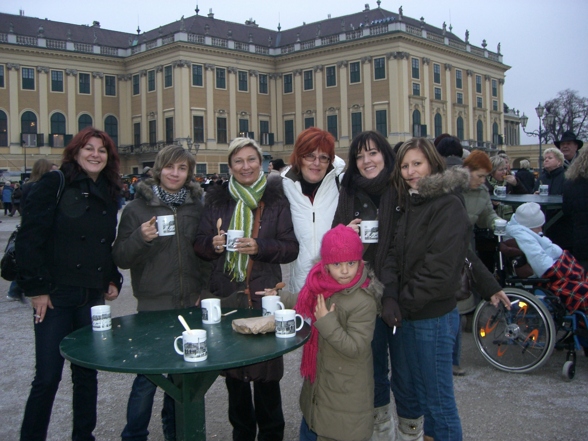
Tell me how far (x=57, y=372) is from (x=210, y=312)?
1056 mm

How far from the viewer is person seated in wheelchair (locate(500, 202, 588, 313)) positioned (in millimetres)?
4906

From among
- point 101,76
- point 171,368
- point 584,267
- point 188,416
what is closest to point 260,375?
point 188,416

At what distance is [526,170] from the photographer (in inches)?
442

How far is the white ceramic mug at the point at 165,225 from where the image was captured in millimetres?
3488

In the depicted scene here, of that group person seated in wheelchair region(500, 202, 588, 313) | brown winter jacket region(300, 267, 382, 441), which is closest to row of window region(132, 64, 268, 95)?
person seated in wheelchair region(500, 202, 588, 313)

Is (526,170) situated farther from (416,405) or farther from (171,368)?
(171,368)

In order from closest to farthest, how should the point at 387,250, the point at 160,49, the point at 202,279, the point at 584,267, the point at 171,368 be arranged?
1. the point at 171,368
2. the point at 387,250
3. the point at 202,279
4. the point at 584,267
5. the point at 160,49

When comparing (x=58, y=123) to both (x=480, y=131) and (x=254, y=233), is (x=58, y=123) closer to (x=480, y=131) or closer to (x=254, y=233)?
(x=480, y=131)

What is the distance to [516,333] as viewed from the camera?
199 inches

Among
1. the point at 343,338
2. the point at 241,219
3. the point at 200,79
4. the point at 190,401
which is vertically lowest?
the point at 190,401

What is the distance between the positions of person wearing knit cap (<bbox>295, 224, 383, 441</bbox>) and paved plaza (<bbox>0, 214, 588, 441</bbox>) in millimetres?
1020

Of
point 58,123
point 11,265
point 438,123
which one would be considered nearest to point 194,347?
point 11,265

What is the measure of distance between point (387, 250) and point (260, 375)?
103 centimetres

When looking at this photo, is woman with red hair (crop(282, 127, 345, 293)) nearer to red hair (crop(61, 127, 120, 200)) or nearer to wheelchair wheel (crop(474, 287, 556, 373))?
red hair (crop(61, 127, 120, 200))
